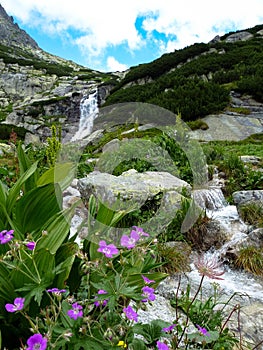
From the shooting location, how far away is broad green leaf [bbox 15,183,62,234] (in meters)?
2.08

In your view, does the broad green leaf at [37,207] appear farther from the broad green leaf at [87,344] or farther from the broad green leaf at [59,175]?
the broad green leaf at [87,344]

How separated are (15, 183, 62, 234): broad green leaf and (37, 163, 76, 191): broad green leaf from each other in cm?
14

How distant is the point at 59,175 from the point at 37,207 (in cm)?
28

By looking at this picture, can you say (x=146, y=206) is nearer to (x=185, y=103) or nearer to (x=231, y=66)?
(x=185, y=103)

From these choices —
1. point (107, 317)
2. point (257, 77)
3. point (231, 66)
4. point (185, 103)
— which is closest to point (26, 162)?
point (107, 317)

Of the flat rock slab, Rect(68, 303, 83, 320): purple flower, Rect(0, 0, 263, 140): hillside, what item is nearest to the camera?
Rect(68, 303, 83, 320): purple flower

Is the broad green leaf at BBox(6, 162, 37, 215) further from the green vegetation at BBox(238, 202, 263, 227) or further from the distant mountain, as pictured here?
the distant mountain

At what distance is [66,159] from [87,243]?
567cm

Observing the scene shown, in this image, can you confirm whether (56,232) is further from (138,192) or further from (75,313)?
(138,192)

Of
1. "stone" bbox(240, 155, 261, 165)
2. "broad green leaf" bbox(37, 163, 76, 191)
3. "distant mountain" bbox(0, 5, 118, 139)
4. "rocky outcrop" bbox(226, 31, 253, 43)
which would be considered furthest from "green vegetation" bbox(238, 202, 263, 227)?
"rocky outcrop" bbox(226, 31, 253, 43)

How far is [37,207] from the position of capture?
7.02ft

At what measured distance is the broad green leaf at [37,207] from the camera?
2078 millimetres

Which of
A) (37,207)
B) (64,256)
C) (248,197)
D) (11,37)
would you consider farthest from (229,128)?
(11,37)

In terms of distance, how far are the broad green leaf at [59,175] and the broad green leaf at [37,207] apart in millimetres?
136
